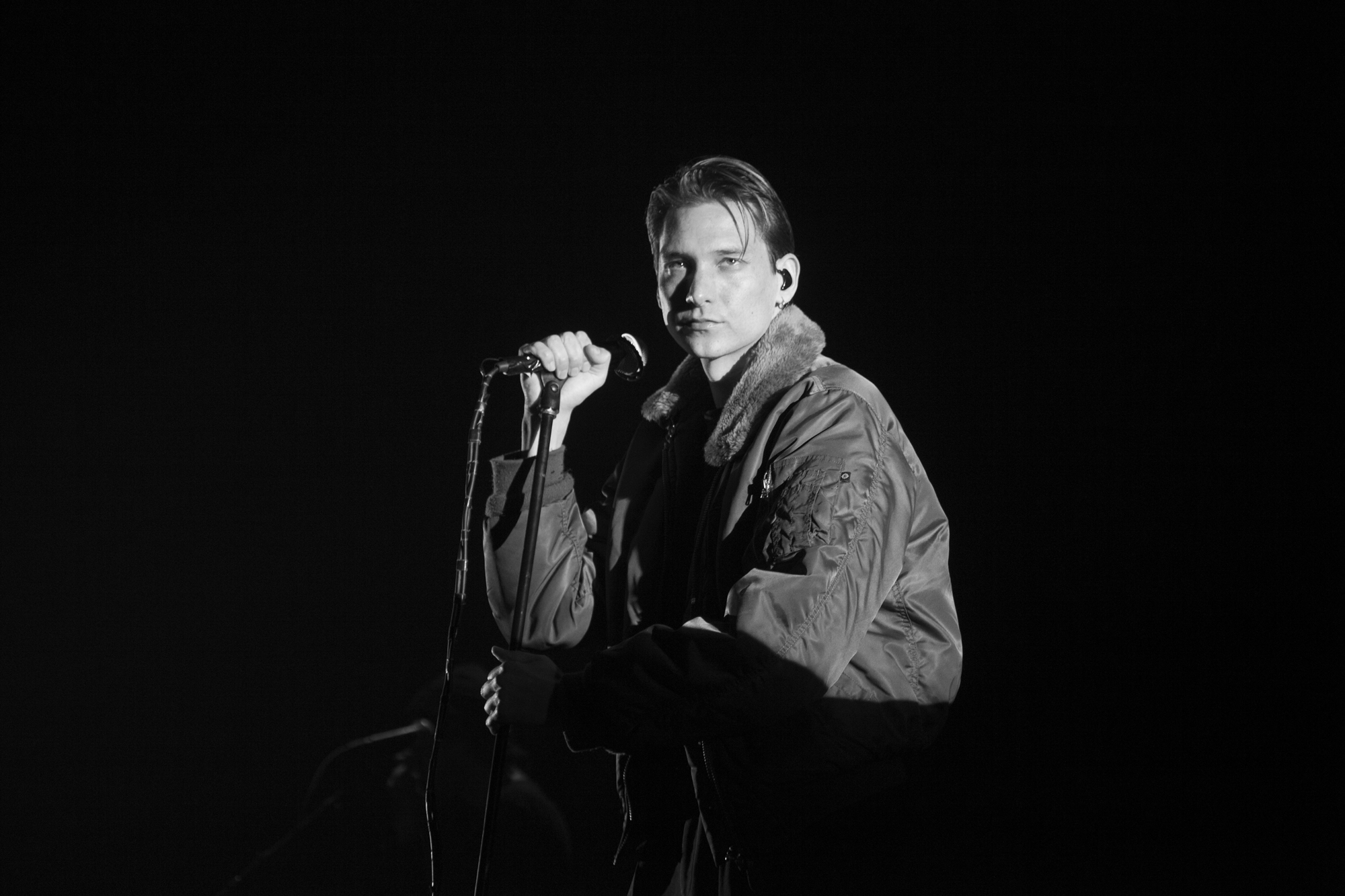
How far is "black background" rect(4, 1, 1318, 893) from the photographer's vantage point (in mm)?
2492

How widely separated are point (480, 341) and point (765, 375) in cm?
166

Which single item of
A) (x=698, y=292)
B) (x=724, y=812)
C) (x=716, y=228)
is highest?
(x=716, y=228)

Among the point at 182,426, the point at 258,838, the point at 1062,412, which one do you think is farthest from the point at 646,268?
the point at 258,838

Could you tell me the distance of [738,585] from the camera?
3.90 feet

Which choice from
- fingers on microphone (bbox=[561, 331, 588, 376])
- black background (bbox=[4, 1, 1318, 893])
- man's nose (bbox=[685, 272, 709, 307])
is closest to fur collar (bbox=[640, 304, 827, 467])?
man's nose (bbox=[685, 272, 709, 307])

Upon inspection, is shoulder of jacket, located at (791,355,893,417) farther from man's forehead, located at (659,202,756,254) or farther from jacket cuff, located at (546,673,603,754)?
jacket cuff, located at (546,673,603,754)

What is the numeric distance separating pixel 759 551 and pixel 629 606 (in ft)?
1.33

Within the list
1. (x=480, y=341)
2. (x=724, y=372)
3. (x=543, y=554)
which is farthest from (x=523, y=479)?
(x=480, y=341)

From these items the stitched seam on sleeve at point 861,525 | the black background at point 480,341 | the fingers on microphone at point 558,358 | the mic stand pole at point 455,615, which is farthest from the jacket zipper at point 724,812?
the black background at point 480,341

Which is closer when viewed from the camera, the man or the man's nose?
the man

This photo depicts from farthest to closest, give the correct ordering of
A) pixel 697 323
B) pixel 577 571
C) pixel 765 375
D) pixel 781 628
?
pixel 577 571
pixel 697 323
pixel 765 375
pixel 781 628

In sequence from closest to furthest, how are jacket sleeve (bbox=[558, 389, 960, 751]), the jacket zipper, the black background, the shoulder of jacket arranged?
jacket sleeve (bbox=[558, 389, 960, 751])
the jacket zipper
the shoulder of jacket
the black background

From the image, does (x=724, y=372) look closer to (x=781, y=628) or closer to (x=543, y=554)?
(x=543, y=554)

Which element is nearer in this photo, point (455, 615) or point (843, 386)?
point (843, 386)
